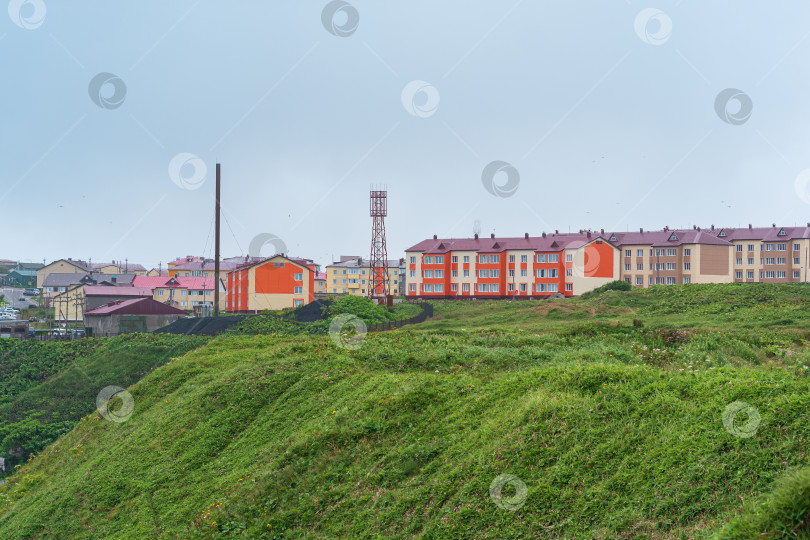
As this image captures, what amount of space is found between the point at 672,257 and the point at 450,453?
6939 cm

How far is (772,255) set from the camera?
7156 cm

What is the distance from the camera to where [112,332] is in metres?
48.4

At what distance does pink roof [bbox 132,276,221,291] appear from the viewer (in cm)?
7519

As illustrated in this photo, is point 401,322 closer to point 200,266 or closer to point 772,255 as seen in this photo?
point 772,255

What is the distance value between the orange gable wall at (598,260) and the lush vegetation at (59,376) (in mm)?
43920

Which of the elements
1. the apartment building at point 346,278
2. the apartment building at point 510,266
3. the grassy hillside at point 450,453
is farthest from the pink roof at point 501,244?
the grassy hillside at point 450,453

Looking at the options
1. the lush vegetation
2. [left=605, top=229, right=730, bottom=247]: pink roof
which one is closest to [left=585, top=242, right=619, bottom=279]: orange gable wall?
[left=605, top=229, right=730, bottom=247]: pink roof

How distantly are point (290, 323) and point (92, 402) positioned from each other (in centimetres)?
1641

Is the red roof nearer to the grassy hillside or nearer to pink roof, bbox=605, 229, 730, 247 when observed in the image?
the grassy hillside

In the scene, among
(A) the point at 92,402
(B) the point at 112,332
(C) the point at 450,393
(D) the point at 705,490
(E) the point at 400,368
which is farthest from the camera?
(B) the point at 112,332

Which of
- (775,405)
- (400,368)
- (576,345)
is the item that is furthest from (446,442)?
(576,345)

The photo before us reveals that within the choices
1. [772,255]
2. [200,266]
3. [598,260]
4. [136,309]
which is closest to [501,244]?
[598,260]

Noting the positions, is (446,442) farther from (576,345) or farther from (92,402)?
(92,402)

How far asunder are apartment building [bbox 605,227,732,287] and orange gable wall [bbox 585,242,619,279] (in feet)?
26.1
